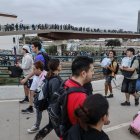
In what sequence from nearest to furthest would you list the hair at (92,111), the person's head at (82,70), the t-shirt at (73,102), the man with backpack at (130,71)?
1. the hair at (92,111)
2. the t-shirt at (73,102)
3. the person's head at (82,70)
4. the man with backpack at (130,71)

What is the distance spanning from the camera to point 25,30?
83.1m

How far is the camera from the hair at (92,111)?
2.33m

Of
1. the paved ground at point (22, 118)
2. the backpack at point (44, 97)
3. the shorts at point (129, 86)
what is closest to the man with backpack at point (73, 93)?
the backpack at point (44, 97)

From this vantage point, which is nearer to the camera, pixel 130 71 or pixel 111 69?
pixel 130 71

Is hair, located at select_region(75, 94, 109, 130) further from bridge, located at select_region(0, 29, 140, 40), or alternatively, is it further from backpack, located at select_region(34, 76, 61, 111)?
bridge, located at select_region(0, 29, 140, 40)

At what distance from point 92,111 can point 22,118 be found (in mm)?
4573

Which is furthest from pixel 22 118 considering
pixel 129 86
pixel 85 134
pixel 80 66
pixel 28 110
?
pixel 85 134

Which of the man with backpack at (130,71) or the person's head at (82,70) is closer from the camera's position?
the person's head at (82,70)

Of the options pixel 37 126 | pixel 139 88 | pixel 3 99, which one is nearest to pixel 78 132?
pixel 37 126

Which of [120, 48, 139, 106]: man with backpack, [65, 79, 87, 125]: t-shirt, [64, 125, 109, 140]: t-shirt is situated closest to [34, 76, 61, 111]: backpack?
[65, 79, 87, 125]: t-shirt

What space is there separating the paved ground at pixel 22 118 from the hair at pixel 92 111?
322cm

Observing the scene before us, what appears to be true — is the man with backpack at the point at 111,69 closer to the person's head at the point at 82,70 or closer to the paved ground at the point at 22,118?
the paved ground at the point at 22,118

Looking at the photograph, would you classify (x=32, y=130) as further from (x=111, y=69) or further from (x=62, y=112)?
(x=111, y=69)

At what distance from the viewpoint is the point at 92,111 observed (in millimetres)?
2324
